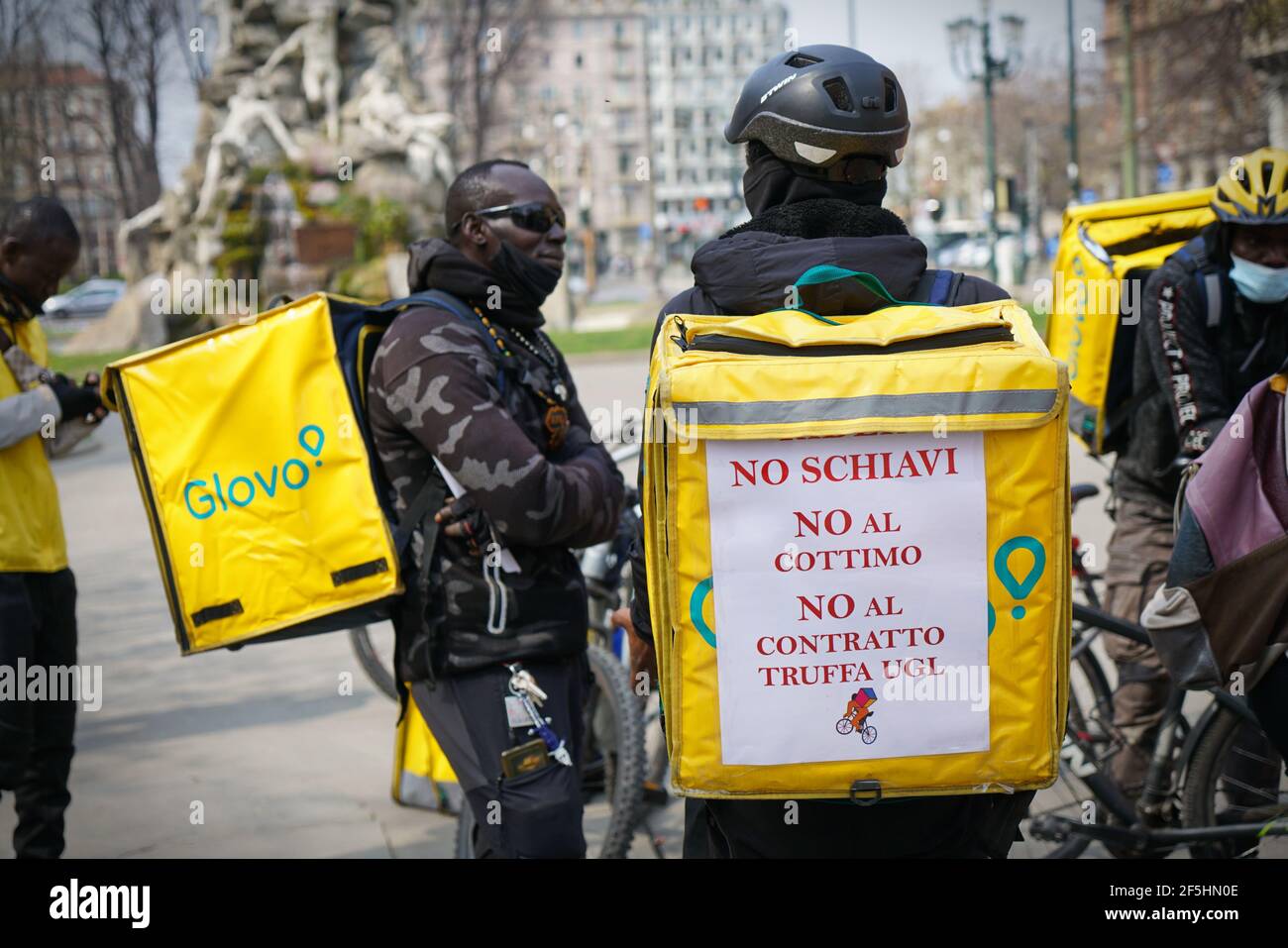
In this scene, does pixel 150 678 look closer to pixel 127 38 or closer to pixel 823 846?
pixel 823 846

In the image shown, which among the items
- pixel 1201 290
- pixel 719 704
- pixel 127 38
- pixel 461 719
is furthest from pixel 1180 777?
pixel 127 38

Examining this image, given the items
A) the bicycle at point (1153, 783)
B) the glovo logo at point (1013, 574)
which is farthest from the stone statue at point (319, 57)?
the glovo logo at point (1013, 574)

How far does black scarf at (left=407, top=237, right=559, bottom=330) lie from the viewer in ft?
11.1

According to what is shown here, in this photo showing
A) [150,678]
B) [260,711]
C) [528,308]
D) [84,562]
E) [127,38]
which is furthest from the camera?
[127,38]

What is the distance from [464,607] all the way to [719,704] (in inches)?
50.5

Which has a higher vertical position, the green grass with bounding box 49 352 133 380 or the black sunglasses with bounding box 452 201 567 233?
the black sunglasses with bounding box 452 201 567 233

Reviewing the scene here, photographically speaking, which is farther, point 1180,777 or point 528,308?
point 1180,777

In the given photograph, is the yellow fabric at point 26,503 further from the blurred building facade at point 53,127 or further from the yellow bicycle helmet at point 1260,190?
the blurred building facade at point 53,127

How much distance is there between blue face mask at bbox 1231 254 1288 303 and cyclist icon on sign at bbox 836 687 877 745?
2.74 meters

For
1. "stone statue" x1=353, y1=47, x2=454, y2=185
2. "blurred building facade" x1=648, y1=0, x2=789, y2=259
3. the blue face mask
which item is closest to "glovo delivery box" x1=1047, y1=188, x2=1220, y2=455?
the blue face mask

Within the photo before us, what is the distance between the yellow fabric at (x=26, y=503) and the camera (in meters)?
4.17

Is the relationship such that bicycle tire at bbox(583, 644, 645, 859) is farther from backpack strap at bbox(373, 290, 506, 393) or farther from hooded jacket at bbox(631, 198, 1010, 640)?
hooded jacket at bbox(631, 198, 1010, 640)

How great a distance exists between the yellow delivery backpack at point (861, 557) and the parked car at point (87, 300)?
50757 millimetres
